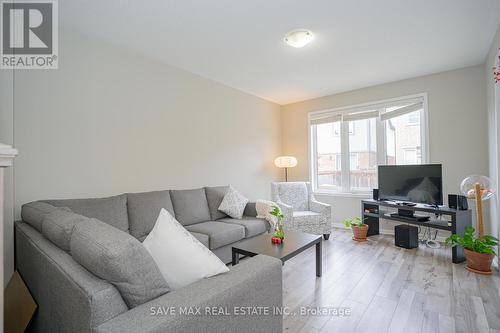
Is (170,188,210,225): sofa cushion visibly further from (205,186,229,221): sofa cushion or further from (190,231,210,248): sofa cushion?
(190,231,210,248): sofa cushion

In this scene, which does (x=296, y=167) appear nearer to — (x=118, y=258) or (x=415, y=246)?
(x=415, y=246)

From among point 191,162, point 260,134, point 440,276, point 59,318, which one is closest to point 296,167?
point 260,134

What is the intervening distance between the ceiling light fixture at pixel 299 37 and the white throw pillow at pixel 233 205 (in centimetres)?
202

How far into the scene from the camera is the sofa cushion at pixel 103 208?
218 centimetres

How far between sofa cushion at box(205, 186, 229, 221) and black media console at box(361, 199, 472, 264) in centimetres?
230

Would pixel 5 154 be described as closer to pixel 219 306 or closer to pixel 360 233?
pixel 219 306

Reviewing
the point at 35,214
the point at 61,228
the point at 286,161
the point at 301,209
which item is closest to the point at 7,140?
the point at 35,214

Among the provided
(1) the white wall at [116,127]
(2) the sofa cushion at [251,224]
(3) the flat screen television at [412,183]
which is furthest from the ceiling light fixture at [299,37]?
(3) the flat screen television at [412,183]

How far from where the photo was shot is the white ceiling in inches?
84.4

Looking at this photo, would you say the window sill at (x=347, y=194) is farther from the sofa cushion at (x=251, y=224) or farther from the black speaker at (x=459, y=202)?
the sofa cushion at (x=251, y=224)

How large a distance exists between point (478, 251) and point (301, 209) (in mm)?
2198

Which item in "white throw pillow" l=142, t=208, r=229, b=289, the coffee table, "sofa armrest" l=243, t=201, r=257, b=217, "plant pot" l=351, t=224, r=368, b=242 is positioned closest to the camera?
"white throw pillow" l=142, t=208, r=229, b=289

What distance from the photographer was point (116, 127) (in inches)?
109

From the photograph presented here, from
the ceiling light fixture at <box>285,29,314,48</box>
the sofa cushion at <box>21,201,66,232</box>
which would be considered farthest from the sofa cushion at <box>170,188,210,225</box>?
the ceiling light fixture at <box>285,29,314,48</box>
